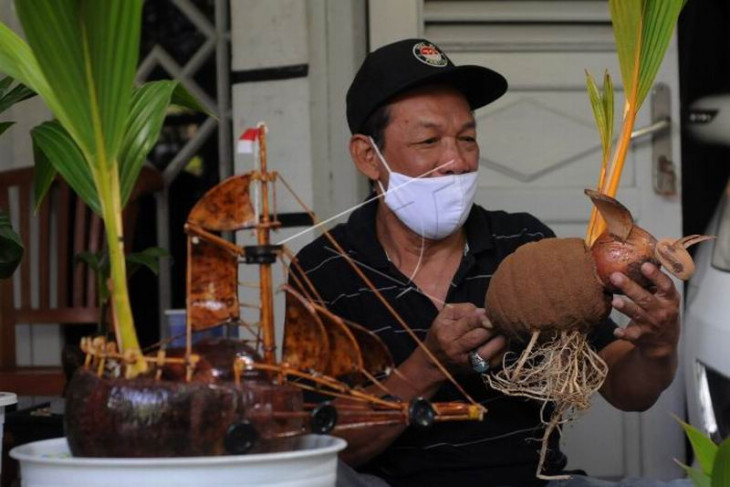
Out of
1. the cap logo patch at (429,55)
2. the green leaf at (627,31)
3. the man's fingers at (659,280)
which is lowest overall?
the man's fingers at (659,280)

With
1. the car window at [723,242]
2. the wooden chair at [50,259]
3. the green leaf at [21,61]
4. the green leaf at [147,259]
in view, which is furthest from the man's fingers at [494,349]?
the wooden chair at [50,259]

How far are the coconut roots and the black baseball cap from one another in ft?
2.03

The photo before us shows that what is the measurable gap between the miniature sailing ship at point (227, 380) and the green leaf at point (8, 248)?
59 cm

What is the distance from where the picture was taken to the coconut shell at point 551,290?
1507 millimetres

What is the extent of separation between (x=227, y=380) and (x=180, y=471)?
126 millimetres

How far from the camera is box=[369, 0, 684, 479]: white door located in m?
3.27

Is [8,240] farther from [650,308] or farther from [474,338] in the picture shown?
[650,308]

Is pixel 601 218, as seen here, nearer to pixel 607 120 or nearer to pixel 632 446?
pixel 607 120

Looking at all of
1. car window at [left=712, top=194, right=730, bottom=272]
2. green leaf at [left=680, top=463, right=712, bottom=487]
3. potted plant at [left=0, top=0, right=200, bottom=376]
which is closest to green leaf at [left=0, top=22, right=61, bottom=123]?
potted plant at [left=0, top=0, right=200, bottom=376]

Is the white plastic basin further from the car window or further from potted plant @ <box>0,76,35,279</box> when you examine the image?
the car window

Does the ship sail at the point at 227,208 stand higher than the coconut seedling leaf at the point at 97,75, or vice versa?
the coconut seedling leaf at the point at 97,75

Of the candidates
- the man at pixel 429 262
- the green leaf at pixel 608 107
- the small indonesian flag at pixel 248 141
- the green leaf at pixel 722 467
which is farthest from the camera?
the man at pixel 429 262

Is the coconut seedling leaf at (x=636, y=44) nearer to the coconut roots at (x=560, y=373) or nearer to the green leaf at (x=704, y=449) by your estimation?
the coconut roots at (x=560, y=373)

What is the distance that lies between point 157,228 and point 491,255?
7.27 ft
